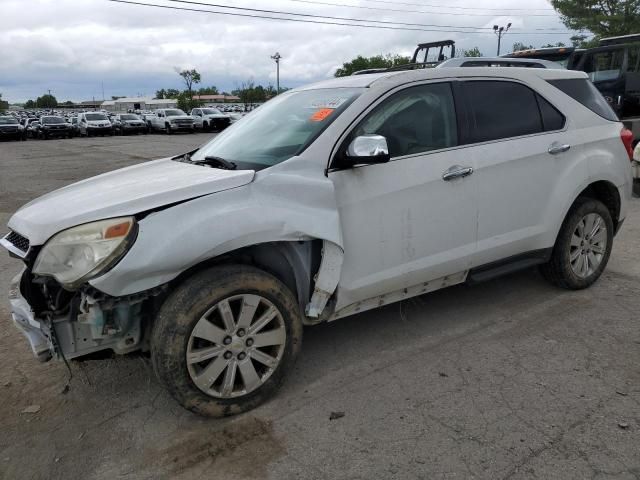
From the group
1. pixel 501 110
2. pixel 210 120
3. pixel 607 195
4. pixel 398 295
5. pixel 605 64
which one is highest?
pixel 605 64

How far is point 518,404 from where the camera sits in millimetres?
2920

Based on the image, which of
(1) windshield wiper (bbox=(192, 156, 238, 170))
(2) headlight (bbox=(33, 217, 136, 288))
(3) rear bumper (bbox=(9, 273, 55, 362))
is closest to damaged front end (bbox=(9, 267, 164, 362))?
(3) rear bumper (bbox=(9, 273, 55, 362))

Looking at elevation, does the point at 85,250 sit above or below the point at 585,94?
below

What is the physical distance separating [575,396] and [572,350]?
597 millimetres

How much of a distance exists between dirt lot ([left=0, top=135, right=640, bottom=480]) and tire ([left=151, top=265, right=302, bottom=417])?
0.48 feet

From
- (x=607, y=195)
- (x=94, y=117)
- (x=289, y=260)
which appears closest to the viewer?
(x=289, y=260)

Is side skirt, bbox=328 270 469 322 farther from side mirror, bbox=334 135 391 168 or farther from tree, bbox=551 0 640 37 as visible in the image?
tree, bbox=551 0 640 37

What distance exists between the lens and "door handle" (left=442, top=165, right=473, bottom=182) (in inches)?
137

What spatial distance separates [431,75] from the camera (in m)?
3.56

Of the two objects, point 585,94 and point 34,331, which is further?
point 585,94

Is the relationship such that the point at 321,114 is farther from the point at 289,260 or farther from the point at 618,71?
Result: the point at 618,71

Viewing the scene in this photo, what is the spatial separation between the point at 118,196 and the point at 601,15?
3176 centimetres

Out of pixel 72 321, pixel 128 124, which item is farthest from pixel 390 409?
pixel 128 124

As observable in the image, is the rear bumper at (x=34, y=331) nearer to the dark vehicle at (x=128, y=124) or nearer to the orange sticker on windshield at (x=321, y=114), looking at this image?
the orange sticker on windshield at (x=321, y=114)
